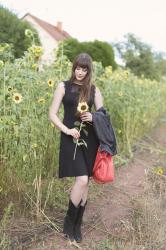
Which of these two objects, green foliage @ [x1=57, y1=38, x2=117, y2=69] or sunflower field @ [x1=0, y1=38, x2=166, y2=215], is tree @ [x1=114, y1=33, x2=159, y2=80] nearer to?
green foliage @ [x1=57, y1=38, x2=117, y2=69]

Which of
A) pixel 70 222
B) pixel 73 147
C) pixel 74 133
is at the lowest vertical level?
pixel 70 222

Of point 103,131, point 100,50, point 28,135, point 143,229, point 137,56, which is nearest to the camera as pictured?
point 103,131

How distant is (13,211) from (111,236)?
2.66 ft

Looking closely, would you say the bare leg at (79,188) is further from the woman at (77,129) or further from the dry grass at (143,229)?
the dry grass at (143,229)

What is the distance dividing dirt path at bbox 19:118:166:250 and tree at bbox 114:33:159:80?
22095mm

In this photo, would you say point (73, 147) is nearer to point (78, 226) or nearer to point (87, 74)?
point (87, 74)

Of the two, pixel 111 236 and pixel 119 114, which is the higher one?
pixel 119 114

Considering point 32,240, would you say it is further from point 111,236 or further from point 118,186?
point 118,186

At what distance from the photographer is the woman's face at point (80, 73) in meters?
3.26

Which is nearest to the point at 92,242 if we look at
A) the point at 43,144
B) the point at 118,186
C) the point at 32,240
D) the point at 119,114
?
the point at 32,240

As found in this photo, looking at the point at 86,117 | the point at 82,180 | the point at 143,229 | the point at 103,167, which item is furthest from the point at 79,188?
the point at 143,229

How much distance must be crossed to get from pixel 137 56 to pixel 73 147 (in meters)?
27.6

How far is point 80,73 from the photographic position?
3260 mm

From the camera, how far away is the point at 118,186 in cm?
504
